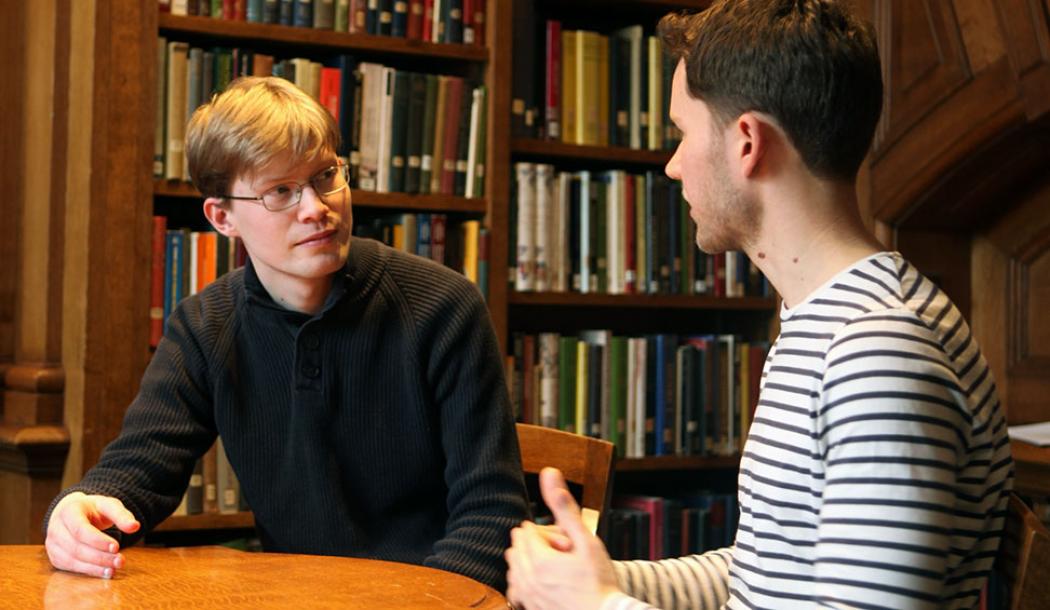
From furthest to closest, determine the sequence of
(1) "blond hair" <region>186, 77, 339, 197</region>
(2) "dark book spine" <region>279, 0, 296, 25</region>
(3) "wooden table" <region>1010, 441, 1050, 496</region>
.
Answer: (2) "dark book spine" <region>279, 0, 296, 25</region>
(3) "wooden table" <region>1010, 441, 1050, 496</region>
(1) "blond hair" <region>186, 77, 339, 197</region>

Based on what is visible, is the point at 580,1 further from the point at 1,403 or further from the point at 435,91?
the point at 1,403

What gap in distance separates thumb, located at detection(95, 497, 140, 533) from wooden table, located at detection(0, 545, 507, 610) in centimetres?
4

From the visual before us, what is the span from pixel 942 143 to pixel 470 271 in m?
1.13

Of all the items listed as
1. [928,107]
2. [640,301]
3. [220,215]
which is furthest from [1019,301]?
[220,215]

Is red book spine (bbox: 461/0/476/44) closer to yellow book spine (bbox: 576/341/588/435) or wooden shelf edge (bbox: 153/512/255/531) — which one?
yellow book spine (bbox: 576/341/588/435)

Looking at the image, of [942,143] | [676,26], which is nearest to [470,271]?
[942,143]

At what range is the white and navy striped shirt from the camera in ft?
2.86

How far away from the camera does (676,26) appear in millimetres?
1169

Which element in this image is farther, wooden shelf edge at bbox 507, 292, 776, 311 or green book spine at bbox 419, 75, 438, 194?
wooden shelf edge at bbox 507, 292, 776, 311

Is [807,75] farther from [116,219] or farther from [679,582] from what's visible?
[116,219]

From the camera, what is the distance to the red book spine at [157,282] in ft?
8.65

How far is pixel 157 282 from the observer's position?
2.64 metres

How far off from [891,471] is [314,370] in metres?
1.10

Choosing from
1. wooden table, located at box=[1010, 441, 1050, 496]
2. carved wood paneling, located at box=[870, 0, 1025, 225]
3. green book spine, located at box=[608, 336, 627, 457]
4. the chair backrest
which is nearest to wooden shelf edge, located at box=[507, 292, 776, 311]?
green book spine, located at box=[608, 336, 627, 457]
